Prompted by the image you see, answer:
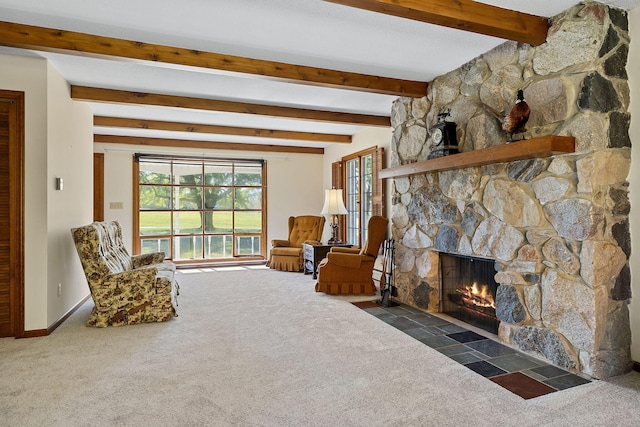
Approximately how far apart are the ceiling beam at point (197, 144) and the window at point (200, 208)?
0.29 meters

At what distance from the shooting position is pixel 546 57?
2.85 metres

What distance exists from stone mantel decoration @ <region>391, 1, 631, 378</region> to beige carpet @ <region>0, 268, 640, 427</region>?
44 cm

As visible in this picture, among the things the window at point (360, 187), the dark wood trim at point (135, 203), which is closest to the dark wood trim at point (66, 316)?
the dark wood trim at point (135, 203)

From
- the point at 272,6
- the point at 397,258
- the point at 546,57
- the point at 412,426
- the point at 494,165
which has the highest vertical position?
the point at 272,6

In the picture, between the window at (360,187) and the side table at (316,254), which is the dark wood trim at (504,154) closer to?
the window at (360,187)

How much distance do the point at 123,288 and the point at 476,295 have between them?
3.46 m

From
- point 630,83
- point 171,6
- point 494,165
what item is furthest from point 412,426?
point 171,6

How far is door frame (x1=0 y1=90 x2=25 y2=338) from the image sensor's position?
3383mm

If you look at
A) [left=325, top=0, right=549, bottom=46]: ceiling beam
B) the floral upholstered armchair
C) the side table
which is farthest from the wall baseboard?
[left=325, top=0, right=549, bottom=46]: ceiling beam

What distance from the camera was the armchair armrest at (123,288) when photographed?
12.1 ft

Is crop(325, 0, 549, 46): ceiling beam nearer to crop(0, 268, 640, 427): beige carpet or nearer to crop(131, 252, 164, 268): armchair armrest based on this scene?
crop(0, 268, 640, 427): beige carpet

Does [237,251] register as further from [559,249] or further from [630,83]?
[630,83]

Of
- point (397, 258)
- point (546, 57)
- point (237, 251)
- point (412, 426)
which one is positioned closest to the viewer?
point (412, 426)

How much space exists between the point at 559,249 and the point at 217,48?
10.3 ft
